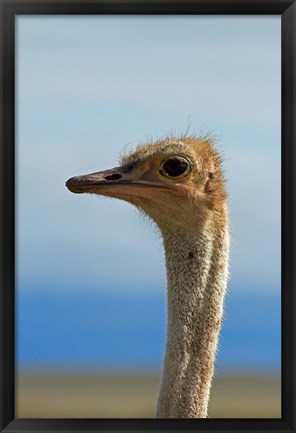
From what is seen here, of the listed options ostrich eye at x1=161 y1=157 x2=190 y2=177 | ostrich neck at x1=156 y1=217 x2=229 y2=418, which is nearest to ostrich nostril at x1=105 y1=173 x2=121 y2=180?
ostrich eye at x1=161 y1=157 x2=190 y2=177

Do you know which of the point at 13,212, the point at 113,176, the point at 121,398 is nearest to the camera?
the point at 13,212

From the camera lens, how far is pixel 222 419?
7137mm

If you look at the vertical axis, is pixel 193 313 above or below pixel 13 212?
below

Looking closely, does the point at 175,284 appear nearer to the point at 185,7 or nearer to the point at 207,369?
the point at 207,369

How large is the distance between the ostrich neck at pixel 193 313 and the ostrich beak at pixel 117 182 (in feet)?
0.69

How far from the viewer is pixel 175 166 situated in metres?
7.37

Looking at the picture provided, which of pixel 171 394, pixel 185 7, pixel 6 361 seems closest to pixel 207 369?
pixel 171 394

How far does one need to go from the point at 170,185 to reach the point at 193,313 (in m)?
0.47

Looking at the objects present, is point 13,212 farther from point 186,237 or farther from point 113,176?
point 186,237

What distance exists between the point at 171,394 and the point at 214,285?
0.43 m

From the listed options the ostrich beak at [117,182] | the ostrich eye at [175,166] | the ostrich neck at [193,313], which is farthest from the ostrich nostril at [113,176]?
the ostrich neck at [193,313]

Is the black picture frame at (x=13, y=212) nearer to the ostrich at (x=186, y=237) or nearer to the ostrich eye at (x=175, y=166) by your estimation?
the ostrich at (x=186, y=237)

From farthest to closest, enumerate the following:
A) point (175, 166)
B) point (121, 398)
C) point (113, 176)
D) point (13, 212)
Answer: point (121, 398) → point (175, 166) → point (113, 176) → point (13, 212)

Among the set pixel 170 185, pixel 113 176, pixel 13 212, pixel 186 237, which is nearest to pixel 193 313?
pixel 186 237
